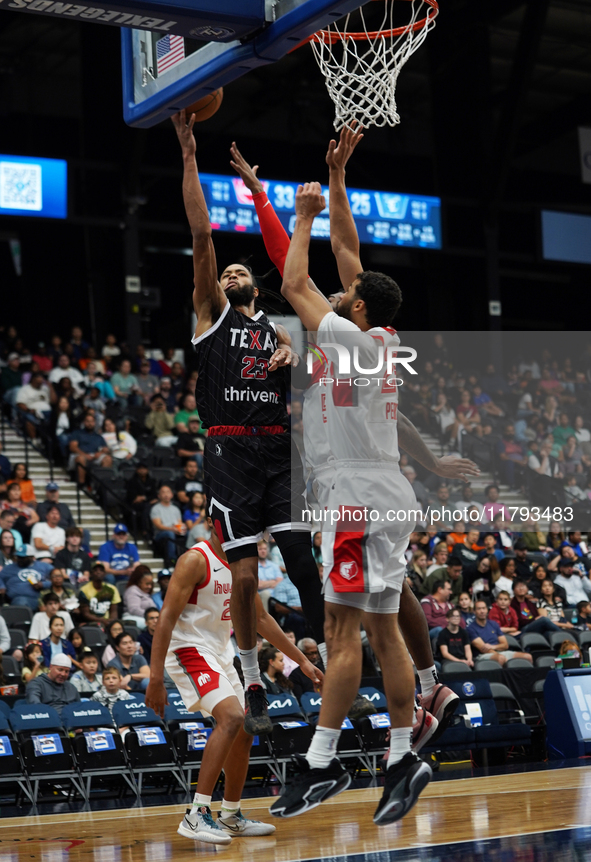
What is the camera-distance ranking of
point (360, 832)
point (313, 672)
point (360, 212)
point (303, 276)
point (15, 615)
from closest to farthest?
point (303, 276) < point (313, 672) < point (360, 832) < point (15, 615) < point (360, 212)

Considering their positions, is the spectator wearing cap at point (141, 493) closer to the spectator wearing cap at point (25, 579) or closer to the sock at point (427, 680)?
the spectator wearing cap at point (25, 579)

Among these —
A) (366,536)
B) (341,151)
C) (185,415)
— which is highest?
(341,151)

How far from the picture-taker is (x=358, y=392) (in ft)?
16.8

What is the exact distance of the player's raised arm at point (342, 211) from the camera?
566 cm

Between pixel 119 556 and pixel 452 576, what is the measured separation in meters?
4.36

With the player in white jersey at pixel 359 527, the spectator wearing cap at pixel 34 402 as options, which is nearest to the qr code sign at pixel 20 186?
the spectator wearing cap at pixel 34 402

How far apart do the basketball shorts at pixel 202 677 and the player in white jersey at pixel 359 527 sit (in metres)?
1.98

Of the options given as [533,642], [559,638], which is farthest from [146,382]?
[559,638]

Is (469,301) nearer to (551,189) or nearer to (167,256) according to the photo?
(551,189)

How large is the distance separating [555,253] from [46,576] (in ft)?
44.5

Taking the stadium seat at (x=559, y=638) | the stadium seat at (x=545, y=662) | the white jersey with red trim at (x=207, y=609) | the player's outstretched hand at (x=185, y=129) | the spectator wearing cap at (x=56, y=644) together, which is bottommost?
the stadium seat at (x=545, y=662)

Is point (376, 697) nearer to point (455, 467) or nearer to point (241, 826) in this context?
point (241, 826)

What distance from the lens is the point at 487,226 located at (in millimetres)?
23531

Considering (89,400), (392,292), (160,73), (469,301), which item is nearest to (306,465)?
(392,292)
